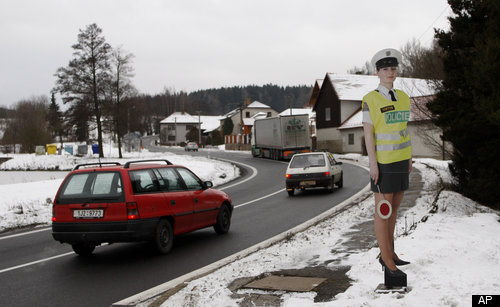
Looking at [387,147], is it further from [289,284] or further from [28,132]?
[28,132]

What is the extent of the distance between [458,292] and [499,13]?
7236mm

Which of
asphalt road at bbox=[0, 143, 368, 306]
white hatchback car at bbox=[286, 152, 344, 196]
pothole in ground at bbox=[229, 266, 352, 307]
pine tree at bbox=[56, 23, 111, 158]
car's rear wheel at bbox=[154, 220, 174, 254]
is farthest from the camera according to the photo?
pine tree at bbox=[56, 23, 111, 158]

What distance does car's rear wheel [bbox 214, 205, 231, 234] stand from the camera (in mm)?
10211

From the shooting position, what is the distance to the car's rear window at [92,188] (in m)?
7.85

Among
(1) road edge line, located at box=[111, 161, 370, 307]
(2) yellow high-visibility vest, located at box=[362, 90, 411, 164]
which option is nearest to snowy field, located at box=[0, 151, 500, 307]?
(1) road edge line, located at box=[111, 161, 370, 307]

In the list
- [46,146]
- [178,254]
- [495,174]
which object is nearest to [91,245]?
[178,254]

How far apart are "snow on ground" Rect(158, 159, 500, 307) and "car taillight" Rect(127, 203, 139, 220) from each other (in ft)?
6.30

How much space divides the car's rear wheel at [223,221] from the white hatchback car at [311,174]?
756 centimetres

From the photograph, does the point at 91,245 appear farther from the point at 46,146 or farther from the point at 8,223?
the point at 46,146

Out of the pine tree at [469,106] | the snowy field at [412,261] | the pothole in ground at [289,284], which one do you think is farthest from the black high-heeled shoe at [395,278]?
the pine tree at [469,106]

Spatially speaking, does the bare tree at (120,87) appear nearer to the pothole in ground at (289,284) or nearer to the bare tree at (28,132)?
the bare tree at (28,132)

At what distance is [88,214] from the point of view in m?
7.83

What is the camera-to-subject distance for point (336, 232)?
894 cm

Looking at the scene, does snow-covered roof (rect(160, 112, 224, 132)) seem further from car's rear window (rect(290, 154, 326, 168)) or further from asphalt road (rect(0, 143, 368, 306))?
asphalt road (rect(0, 143, 368, 306))
